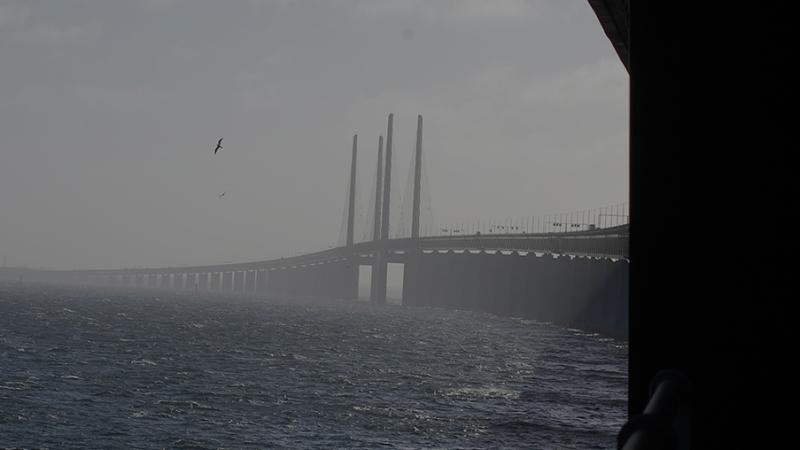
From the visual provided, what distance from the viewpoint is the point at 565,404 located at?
53.8 meters

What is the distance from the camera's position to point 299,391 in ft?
182

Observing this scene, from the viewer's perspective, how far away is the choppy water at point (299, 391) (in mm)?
40219

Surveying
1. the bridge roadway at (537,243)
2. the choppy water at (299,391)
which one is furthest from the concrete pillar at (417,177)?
the choppy water at (299,391)

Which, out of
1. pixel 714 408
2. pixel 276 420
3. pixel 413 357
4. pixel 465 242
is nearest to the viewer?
pixel 714 408

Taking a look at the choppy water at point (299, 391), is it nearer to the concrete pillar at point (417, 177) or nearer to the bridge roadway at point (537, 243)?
the bridge roadway at point (537, 243)

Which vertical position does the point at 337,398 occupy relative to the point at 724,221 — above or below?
below

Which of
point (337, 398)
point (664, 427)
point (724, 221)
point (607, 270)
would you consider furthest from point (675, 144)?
point (607, 270)

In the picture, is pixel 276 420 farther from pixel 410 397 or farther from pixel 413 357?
pixel 413 357

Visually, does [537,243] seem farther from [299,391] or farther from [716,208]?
[716,208]

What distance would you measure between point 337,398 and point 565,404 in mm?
12097

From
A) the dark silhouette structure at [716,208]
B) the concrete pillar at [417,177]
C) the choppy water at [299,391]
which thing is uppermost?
the concrete pillar at [417,177]

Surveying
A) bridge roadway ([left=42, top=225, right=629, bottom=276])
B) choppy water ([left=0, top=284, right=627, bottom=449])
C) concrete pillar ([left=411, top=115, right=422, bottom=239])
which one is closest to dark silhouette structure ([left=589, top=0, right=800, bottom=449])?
choppy water ([left=0, top=284, right=627, bottom=449])

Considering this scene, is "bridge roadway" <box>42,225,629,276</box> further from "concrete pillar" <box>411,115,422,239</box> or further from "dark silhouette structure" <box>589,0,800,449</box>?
"dark silhouette structure" <box>589,0,800,449</box>

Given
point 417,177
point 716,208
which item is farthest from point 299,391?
point 417,177
